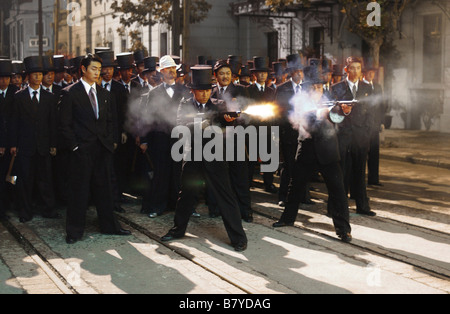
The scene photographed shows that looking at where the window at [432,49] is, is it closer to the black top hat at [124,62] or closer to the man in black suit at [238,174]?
the black top hat at [124,62]

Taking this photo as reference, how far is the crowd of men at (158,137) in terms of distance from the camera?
7.75m

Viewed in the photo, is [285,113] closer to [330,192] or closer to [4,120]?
[330,192]

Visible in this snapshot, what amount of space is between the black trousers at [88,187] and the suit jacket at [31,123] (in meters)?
1.38

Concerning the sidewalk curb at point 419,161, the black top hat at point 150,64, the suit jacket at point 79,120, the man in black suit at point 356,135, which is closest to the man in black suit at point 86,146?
the suit jacket at point 79,120

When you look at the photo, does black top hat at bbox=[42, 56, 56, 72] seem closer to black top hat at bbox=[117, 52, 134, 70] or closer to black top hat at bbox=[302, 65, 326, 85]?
black top hat at bbox=[117, 52, 134, 70]

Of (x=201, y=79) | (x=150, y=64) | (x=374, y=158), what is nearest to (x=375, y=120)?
(x=374, y=158)

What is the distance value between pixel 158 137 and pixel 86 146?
156cm

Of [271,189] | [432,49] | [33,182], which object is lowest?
[271,189]

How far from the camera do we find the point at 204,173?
7.55 metres

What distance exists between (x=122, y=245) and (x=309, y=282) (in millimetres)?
2414

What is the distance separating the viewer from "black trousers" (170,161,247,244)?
740 centimetres

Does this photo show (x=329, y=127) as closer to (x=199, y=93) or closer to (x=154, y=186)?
(x=199, y=93)

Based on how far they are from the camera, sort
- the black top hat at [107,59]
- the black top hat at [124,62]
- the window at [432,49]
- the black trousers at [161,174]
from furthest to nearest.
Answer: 1. the window at [432,49]
2. the black top hat at [124,62]
3. the black top hat at [107,59]
4. the black trousers at [161,174]

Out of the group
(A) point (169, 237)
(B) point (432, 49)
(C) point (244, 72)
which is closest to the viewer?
(A) point (169, 237)
